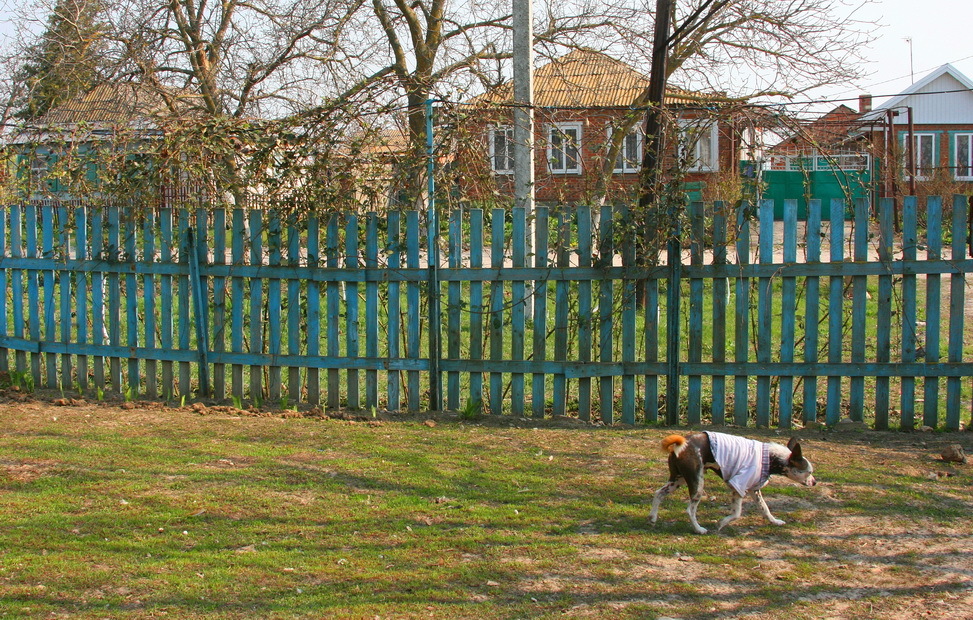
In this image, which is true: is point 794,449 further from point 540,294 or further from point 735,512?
point 540,294

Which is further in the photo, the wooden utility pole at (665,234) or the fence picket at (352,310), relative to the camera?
the fence picket at (352,310)

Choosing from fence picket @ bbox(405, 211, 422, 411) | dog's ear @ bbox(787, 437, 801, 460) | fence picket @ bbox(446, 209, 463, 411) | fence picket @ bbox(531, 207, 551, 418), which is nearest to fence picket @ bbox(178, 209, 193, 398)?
fence picket @ bbox(405, 211, 422, 411)

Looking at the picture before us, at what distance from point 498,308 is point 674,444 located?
9.44ft

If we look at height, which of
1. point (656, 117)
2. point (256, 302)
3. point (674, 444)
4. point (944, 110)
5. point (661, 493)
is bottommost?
point (661, 493)

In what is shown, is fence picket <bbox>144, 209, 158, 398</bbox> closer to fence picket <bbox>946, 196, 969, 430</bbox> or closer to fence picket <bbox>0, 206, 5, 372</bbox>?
fence picket <bbox>0, 206, 5, 372</bbox>

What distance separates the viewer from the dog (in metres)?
4.53

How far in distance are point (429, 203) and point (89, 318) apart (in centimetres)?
364

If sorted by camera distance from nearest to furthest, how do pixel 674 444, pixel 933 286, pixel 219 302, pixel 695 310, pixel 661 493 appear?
pixel 674 444 → pixel 661 493 → pixel 933 286 → pixel 695 310 → pixel 219 302

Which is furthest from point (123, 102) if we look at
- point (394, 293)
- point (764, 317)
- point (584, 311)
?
point (764, 317)

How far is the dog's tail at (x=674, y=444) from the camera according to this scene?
4.42m

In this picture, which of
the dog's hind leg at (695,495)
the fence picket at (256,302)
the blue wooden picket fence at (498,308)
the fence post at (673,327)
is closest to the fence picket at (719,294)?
the blue wooden picket fence at (498,308)

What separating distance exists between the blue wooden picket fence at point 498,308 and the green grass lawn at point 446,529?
0.58 metres

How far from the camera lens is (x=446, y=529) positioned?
15.2 feet

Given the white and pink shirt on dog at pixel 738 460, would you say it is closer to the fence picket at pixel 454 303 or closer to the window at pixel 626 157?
the fence picket at pixel 454 303
